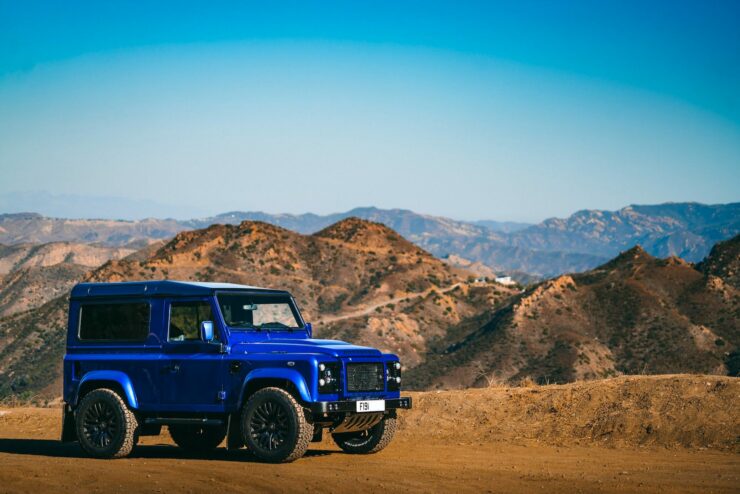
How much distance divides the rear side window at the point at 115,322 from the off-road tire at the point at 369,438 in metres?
3.87

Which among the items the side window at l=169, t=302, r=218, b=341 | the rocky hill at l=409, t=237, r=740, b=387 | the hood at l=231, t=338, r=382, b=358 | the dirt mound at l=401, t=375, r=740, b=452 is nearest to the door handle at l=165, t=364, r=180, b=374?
the side window at l=169, t=302, r=218, b=341

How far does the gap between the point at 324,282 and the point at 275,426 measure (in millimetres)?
120242

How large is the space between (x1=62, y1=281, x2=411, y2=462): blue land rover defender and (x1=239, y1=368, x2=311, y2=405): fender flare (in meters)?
0.02

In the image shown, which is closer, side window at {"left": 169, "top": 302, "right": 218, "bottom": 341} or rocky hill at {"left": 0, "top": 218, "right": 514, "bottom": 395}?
side window at {"left": 169, "top": 302, "right": 218, "bottom": 341}

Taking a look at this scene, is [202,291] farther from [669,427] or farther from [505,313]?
[505,313]

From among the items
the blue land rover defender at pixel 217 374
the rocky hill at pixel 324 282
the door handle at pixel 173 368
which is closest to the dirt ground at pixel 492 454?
the blue land rover defender at pixel 217 374

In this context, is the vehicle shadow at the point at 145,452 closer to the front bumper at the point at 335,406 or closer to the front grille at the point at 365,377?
the front bumper at the point at 335,406

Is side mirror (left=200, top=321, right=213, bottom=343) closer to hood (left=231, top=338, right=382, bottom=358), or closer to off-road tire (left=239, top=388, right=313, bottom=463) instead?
hood (left=231, top=338, right=382, bottom=358)

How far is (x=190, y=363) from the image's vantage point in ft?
51.4

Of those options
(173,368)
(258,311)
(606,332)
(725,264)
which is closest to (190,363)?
(173,368)

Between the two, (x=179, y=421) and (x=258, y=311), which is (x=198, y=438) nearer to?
(x=179, y=421)

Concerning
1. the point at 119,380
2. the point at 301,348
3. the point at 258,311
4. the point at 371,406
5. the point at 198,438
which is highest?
the point at 258,311

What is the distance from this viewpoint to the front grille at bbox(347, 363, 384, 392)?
15.1 m

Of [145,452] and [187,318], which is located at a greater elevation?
[187,318]
